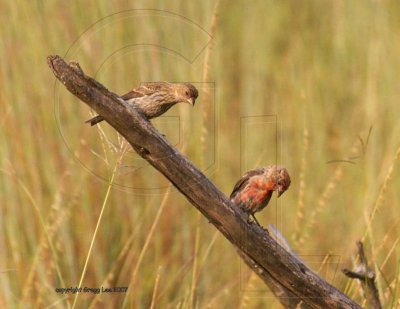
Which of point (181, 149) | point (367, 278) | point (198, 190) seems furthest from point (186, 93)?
point (181, 149)

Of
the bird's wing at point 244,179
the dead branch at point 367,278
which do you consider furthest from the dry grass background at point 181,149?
the bird's wing at point 244,179

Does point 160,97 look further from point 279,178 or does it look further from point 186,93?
point 279,178

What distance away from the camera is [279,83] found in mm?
4016

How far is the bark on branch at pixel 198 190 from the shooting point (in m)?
1.51

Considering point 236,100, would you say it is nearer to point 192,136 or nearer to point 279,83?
point 279,83

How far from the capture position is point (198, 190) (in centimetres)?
165

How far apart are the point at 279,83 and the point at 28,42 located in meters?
1.30

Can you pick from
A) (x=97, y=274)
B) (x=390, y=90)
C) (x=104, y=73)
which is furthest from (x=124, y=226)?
(x=390, y=90)

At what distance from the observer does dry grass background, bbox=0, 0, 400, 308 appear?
2.60 m

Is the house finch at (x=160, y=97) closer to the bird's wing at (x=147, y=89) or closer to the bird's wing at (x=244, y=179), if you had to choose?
the bird's wing at (x=147, y=89)

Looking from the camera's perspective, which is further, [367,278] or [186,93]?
[367,278]

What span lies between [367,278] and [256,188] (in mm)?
551

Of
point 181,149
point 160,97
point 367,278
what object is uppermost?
point 160,97

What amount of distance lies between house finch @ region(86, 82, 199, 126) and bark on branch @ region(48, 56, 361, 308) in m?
0.03
